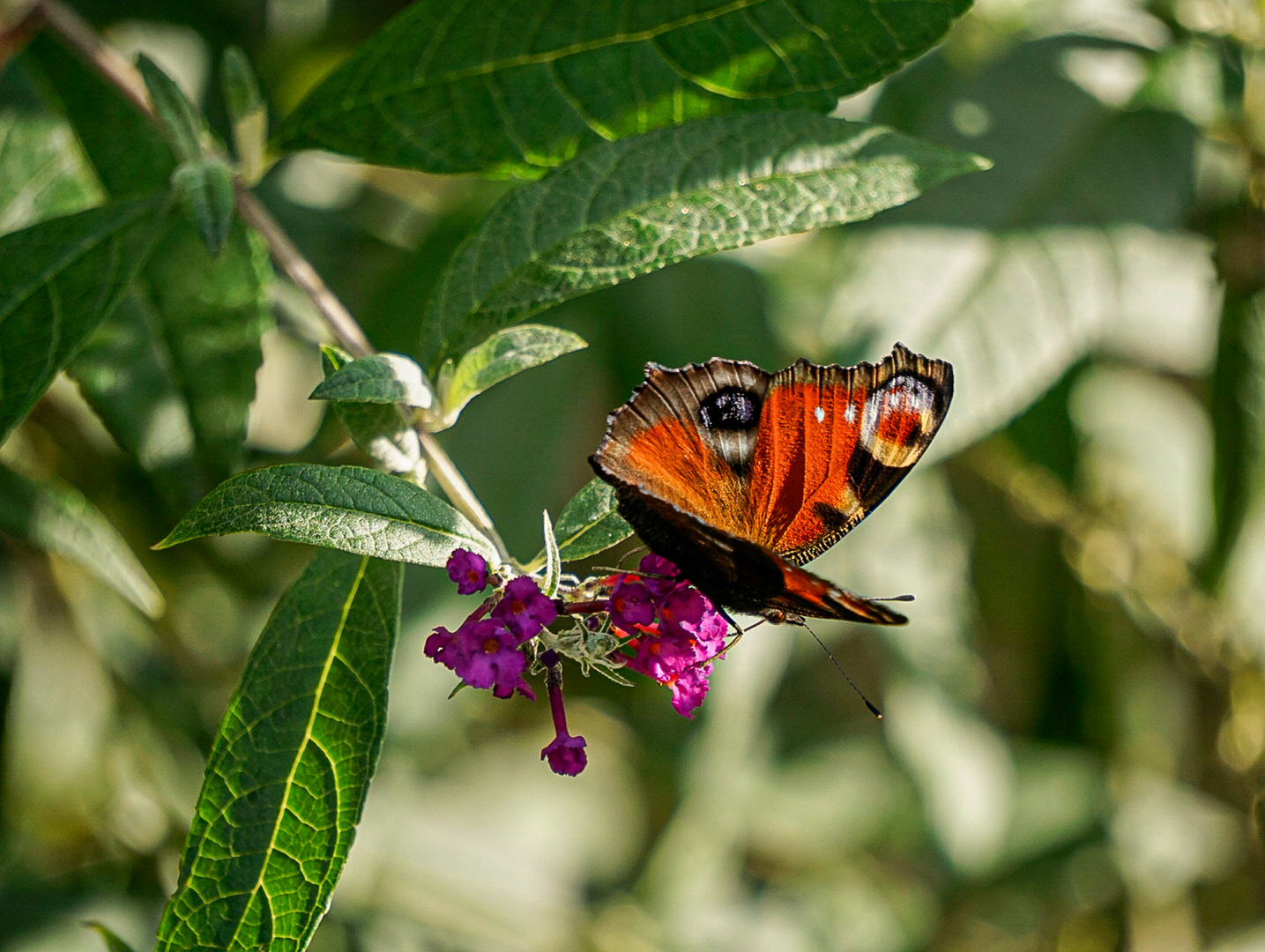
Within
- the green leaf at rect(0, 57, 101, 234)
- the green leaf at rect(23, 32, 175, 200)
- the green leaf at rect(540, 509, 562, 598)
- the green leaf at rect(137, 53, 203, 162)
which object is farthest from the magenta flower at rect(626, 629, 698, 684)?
the green leaf at rect(0, 57, 101, 234)

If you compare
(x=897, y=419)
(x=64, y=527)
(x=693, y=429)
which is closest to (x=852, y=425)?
(x=897, y=419)

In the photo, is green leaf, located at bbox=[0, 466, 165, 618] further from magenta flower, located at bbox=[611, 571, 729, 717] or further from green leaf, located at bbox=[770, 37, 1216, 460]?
green leaf, located at bbox=[770, 37, 1216, 460]

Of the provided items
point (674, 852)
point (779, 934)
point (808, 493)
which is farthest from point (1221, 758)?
point (808, 493)

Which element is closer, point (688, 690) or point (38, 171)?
point (688, 690)

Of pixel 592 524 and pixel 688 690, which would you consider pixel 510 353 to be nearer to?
pixel 592 524

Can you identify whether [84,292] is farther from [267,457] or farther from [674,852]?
[674,852]

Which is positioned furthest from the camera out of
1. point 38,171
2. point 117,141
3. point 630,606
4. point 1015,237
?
point 1015,237

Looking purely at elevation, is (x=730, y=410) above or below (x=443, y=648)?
above
